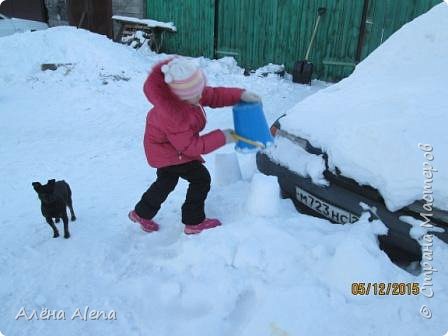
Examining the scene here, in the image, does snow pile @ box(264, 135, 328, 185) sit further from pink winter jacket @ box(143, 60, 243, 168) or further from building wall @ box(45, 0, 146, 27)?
building wall @ box(45, 0, 146, 27)

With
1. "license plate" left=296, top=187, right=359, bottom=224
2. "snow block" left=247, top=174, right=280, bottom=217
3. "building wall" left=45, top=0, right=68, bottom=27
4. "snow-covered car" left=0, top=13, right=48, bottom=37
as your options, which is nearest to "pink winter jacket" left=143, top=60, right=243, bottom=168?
"snow block" left=247, top=174, right=280, bottom=217

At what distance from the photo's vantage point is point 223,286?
2477 millimetres

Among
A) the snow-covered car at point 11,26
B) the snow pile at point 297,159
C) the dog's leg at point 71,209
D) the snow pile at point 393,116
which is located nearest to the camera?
the snow pile at point 393,116

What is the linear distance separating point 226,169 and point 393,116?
64.0 inches

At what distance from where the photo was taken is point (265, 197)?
2.92 metres

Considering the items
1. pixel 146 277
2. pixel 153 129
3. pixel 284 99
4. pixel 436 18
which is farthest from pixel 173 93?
pixel 284 99

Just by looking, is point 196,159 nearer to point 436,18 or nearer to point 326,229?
point 326,229

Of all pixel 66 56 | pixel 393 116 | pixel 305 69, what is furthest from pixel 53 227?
pixel 305 69

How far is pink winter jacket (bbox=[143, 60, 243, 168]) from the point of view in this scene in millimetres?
2549
